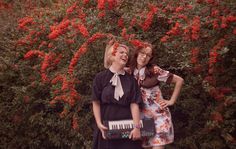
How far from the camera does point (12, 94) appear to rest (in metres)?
6.96

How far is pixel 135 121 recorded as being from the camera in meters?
4.27

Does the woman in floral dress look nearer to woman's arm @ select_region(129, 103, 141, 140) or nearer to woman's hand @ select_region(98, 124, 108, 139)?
woman's arm @ select_region(129, 103, 141, 140)

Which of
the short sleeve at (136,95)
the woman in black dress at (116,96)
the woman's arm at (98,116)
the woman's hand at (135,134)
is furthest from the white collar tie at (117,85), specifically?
the woman's hand at (135,134)

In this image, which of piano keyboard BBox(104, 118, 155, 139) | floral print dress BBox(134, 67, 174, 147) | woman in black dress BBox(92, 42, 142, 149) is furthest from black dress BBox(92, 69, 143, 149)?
floral print dress BBox(134, 67, 174, 147)

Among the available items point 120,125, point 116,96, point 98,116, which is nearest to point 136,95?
point 116,96

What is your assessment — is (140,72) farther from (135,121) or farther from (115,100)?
(135,121)

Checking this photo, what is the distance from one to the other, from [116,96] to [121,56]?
1.43ft

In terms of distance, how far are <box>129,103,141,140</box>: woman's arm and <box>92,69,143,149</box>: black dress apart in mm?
56

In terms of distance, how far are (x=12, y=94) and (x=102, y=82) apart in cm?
305

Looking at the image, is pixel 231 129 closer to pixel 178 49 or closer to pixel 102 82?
pixel 178 49

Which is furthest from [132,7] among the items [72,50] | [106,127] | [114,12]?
[106,127]

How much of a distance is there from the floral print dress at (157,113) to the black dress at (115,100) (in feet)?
0.86

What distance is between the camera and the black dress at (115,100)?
14.3 ft

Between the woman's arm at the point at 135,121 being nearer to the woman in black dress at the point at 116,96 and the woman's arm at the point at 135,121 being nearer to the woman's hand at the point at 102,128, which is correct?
the woman in black dress at the point at 116,96
